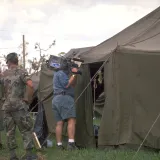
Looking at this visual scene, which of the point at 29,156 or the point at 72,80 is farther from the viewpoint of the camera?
the point at 72,80

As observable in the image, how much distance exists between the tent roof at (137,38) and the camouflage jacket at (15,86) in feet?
5.30

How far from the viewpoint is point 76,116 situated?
26.4 ft

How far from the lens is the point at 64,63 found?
7.70 meters

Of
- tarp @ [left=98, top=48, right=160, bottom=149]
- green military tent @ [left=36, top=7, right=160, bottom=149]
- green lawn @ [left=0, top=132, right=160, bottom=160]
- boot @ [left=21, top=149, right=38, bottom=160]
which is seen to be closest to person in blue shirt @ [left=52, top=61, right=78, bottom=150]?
green lawn @ [left=0, top=132, right=160, bottom=160]

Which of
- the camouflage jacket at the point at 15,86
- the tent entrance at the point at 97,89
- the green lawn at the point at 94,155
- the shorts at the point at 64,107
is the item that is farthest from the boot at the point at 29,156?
the tent entrance at the point at 97,89

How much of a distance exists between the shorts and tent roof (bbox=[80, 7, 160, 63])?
86 centimetres

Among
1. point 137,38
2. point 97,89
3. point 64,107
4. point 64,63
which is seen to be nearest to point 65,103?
point 64,107

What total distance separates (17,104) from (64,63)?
5.02ft

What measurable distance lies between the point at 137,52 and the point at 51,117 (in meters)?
3.41

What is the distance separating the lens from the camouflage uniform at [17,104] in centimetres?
651

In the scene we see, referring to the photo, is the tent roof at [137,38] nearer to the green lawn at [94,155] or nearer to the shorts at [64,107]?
the shorts at [64,107]

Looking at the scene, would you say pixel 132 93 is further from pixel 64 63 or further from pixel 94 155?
pixel 64 63

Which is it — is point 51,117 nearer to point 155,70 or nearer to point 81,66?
point 81,66

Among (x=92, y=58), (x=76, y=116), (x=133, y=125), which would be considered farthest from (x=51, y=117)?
(x=133, y=125)
